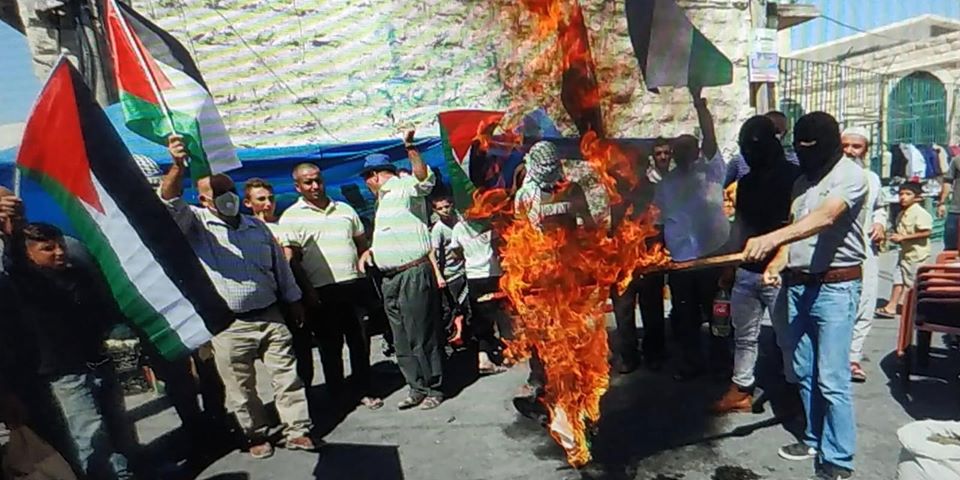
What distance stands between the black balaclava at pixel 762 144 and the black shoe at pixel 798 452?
195 centimetres

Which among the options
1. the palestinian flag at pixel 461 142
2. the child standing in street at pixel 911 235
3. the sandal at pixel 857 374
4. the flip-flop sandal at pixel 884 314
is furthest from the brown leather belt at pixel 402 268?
the flip-flop sandal at pixel 884 314

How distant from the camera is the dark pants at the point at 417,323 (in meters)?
5.32

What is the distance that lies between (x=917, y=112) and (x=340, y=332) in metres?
12.8

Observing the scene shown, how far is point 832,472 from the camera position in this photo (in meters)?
3.73

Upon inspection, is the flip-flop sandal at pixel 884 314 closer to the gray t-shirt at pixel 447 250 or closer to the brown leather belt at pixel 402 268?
the gray t-shirt at pixel 447 250

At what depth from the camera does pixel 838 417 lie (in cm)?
368

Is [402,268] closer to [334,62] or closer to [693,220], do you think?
[693,220]

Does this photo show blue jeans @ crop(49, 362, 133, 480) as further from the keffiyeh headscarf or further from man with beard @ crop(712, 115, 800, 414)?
man with beard @ crop(712, 115, 800, 414)

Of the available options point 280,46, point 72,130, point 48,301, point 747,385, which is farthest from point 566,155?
point 280,46

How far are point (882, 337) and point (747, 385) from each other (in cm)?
248

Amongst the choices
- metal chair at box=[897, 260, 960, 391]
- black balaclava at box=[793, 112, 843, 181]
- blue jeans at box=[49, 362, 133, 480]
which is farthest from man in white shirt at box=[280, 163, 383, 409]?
metal chair at box=[897, 260, 960, 391]

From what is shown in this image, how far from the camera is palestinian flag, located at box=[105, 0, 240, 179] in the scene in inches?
168

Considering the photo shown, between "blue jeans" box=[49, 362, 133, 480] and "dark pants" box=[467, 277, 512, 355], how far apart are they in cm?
314

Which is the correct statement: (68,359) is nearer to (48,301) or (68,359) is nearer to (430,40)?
(48,301)
